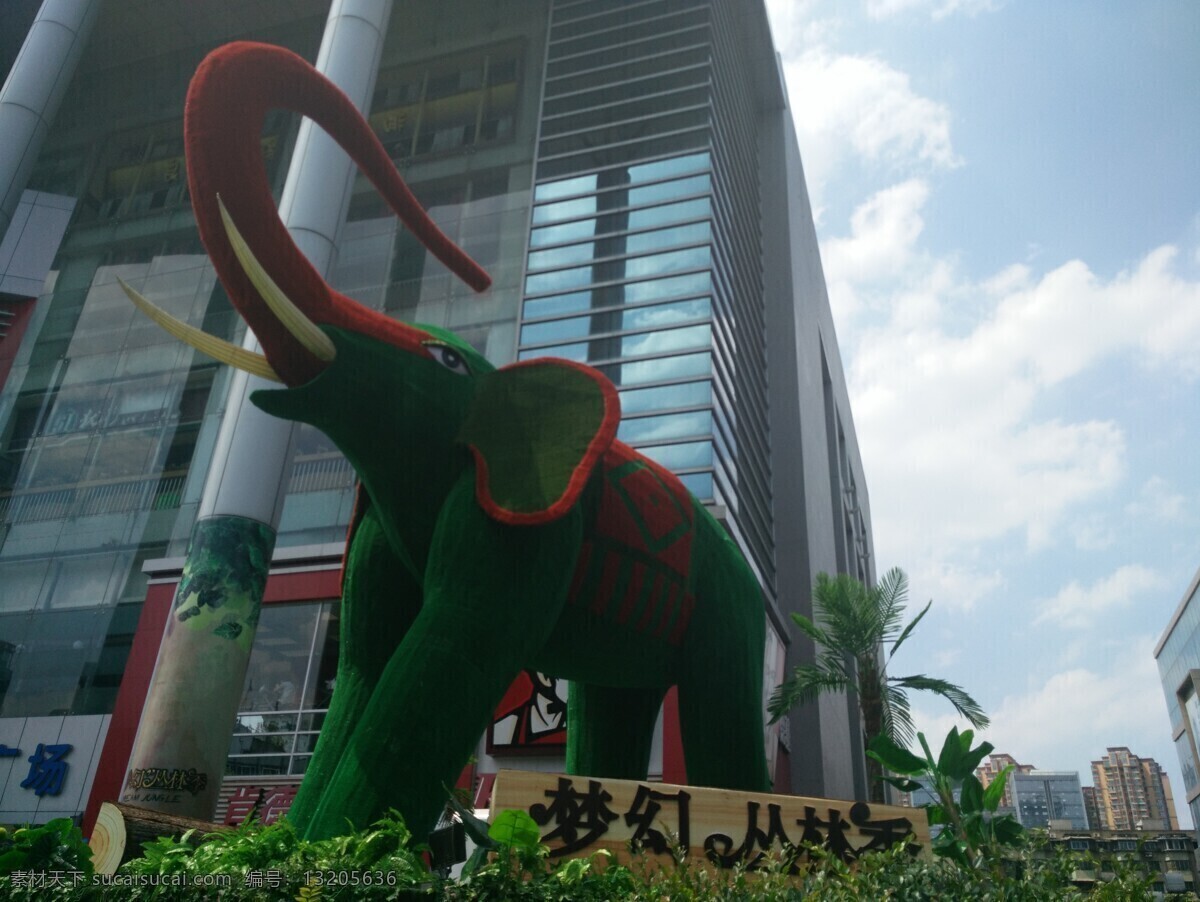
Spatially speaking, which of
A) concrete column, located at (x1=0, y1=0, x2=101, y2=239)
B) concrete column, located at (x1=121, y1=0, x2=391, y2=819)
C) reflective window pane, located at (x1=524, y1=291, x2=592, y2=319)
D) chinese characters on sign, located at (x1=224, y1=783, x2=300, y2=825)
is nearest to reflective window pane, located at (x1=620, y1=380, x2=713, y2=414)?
reflective window pane, located at (x1=524, y1=291, x2=592, y2=319)

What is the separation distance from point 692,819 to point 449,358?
3.01m

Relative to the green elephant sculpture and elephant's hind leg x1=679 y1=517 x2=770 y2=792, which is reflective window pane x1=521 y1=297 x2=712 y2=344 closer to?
elephant's hind leg x1=679 y1=517 x2=770 y2=792

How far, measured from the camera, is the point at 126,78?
35.4 metres

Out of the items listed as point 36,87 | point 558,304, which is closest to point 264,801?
point 558,304

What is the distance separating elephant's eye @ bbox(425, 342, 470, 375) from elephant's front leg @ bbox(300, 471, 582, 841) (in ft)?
2.40

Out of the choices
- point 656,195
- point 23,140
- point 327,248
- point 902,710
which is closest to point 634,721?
point 902,710

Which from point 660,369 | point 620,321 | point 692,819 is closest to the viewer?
point 692,819

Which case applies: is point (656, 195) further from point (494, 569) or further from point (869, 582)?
point (869, 582)

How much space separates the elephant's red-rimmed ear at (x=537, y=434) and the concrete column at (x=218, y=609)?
380 inches

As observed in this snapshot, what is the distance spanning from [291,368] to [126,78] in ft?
119

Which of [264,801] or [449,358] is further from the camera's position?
[264,801]

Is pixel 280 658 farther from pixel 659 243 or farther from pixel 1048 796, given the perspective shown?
pixel 1048 796

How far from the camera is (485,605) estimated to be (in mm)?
5184

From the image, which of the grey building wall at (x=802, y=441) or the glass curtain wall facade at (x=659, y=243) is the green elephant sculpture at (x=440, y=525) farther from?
the grey building wall at (x=802, y=441)
